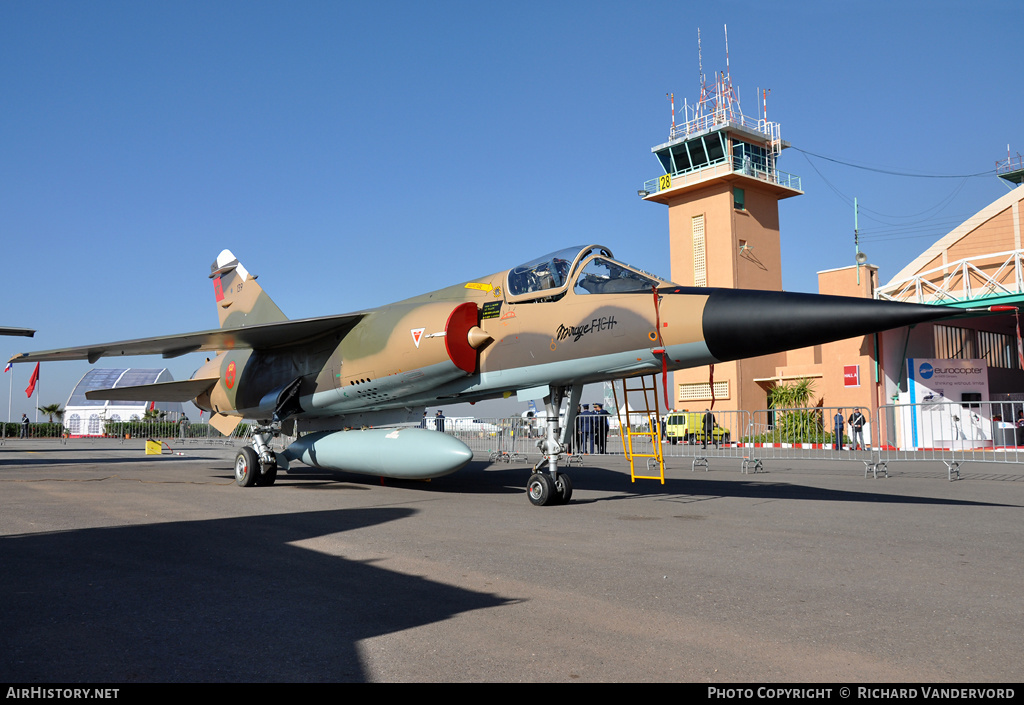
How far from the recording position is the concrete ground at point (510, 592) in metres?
2.88

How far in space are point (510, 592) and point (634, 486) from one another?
7938 millimetres

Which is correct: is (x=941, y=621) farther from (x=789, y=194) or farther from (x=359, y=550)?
(x=789, y=194)

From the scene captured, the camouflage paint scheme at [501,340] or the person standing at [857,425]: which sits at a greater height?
the camouflage paint scheme at [501,340]

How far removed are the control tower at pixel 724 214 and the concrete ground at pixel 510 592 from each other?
28141 millimetres

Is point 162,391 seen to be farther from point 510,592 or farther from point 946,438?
point 946,438

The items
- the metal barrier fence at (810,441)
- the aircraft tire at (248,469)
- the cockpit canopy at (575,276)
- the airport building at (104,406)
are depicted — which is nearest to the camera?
the cockpit canopy at (575,276)

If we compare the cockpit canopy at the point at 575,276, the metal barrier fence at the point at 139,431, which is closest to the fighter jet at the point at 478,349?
the cockpit canopy at the point at 575,276

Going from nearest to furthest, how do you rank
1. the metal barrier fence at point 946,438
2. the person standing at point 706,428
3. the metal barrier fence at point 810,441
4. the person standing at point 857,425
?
the person standing at point 706,428 → the metal barrier fence at point 946,438 → the metal barrier fence at point 810,441 → the person standing at point 857,425

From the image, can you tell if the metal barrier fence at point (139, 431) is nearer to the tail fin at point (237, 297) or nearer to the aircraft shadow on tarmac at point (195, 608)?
the tail fin at point (237, 297)

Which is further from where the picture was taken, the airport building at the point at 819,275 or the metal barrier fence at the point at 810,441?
the airport building at the point at 819,275

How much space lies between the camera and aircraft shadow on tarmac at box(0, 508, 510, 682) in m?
2.85

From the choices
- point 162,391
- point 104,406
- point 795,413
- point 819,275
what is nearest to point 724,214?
point 819,275

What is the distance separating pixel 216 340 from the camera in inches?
450

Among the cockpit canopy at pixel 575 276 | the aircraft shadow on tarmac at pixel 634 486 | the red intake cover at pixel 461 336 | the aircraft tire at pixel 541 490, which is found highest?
the cockpit canopy at pixel 575 276
